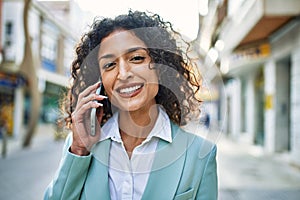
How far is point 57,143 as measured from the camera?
49.3ft

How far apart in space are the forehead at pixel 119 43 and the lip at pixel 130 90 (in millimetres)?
84

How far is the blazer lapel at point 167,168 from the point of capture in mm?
1087

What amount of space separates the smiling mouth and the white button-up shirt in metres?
0.15

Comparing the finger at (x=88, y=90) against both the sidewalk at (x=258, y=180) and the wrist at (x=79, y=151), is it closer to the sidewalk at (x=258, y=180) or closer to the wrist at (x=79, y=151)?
the wrist at (x=79, y=151)

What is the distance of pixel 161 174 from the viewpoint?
3.60 ft

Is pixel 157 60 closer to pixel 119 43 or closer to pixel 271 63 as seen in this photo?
pixel 119 43

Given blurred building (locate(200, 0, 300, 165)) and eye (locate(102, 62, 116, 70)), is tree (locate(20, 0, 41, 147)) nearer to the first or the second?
blurred building (locate(200, 0, 300, 165))

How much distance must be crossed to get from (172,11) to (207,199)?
0.54 metres

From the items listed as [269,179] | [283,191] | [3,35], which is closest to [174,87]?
[283,191]

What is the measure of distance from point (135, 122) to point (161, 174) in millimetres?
171

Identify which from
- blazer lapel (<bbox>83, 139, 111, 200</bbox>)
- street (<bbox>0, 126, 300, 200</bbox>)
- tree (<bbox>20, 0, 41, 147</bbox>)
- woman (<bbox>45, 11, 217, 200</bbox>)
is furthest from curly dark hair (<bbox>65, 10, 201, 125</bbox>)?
tree (<bbox>20, 0, 41, 147</bbox>)

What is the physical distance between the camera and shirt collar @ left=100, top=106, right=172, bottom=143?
3.70 ft

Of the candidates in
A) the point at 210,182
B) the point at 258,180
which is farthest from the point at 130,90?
the point at 258,180

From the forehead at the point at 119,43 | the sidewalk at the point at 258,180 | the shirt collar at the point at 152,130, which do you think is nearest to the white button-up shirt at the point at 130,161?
the shirt collar at the point at 152,130
